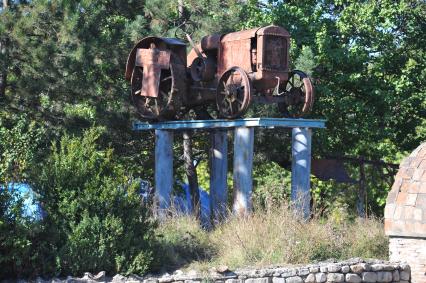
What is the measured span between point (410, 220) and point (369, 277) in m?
1.18

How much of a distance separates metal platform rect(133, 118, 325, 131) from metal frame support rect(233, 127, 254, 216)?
192 mm

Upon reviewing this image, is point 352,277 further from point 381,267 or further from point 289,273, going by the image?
point 289,273

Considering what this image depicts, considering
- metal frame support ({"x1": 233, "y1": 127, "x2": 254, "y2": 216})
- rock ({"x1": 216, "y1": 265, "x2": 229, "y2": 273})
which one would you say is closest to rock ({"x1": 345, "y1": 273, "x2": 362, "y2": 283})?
rock ({"x1": 216, "y1": 265, "x2": 229, "y2": 273})


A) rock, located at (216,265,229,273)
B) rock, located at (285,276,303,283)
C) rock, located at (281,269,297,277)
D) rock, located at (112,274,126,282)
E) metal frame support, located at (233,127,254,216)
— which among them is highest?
A: metal frame support, located at (233,127,254,216)

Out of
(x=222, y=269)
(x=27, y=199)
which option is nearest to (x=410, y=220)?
(x=222, y=269)

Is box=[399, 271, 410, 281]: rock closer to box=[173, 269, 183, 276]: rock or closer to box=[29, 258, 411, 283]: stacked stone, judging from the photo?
box=[29, 258, 411, 283]: stacked stone

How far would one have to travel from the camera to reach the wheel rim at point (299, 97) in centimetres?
1484

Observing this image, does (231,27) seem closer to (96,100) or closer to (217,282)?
(96,100)

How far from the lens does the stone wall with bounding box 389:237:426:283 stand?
13336 mm

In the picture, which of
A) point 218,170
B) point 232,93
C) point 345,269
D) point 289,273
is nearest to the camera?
point 289,273

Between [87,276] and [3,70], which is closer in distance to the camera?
[87,276]

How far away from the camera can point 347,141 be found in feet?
63.1

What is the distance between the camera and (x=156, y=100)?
15.6m

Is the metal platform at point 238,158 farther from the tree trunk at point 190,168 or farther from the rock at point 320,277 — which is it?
the tree trunk at point 190,168
